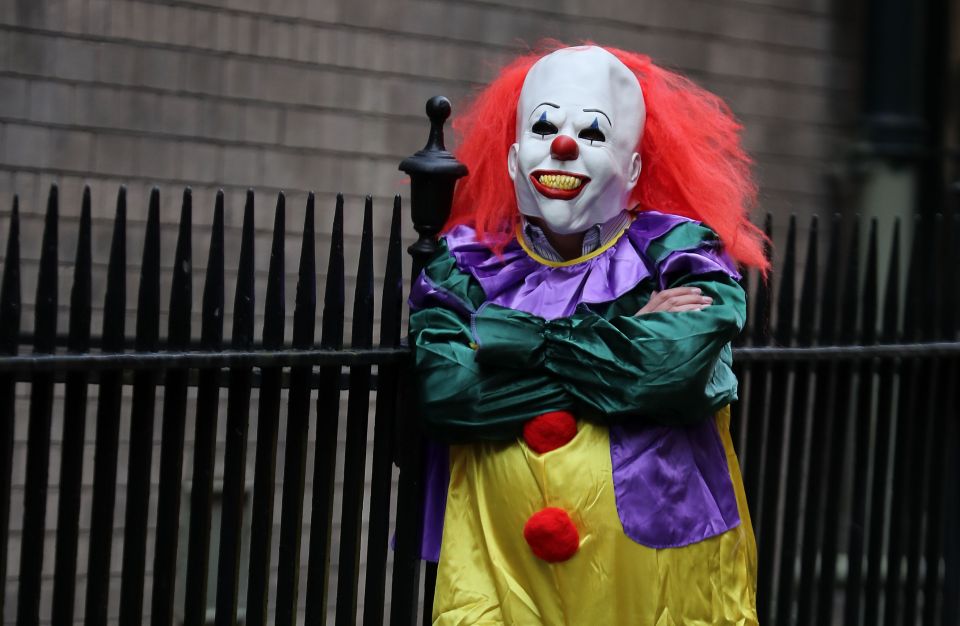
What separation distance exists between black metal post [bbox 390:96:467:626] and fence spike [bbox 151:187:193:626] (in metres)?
0.53

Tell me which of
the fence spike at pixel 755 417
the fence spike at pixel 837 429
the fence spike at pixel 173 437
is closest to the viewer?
the fence spike at pixel 173 437

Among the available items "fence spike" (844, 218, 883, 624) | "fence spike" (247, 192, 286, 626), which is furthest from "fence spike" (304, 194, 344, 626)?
"fence spike" (844, 218, 883, 624)

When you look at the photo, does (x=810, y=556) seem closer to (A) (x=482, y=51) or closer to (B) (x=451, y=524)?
(B) (x=451, y=524)

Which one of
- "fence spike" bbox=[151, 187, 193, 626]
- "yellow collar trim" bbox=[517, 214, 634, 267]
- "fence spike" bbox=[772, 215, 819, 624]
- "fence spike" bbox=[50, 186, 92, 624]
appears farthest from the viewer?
"fence spike" bbox=[772, 215, 819, 624]

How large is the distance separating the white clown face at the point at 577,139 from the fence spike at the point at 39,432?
1.03m

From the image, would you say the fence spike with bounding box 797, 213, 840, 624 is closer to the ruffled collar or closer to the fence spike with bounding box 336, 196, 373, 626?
the ruffled collar

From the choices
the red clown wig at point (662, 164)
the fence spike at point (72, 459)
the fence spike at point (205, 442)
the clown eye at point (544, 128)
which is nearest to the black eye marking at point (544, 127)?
the clown eye at point (544, 128)

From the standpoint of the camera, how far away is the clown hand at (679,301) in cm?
288

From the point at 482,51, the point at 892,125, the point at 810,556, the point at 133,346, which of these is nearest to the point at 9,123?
the point at 482,51

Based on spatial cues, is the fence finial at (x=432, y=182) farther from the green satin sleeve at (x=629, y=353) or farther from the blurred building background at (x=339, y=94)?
the blurred building background at (x=339, y=94)

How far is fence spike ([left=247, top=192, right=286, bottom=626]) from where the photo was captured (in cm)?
306

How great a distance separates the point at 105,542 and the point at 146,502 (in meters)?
0.12

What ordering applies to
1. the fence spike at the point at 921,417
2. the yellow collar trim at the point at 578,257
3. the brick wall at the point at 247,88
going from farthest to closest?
the brick wall at the point at 247,88, the fence spike at the point at 921,417, the yellow collar trim at the point at 578,257

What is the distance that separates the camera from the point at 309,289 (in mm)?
3129
